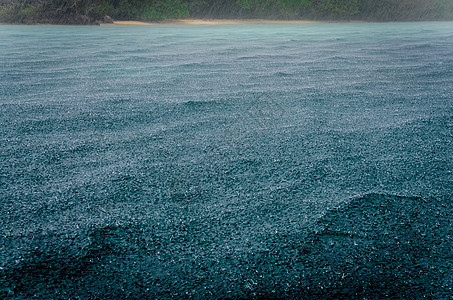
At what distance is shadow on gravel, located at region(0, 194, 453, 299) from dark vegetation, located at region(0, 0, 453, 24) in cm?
885

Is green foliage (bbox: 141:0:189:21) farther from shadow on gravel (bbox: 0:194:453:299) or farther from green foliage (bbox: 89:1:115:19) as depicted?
shadow on gravel (bbox: 0:194:453:299)

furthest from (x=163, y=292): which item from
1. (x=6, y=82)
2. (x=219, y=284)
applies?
(x=6, y=82)

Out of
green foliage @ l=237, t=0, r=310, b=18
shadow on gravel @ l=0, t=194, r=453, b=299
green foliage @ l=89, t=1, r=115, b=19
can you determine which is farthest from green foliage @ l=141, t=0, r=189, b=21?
shadow on gravel @ l=0, t=194, r=453, b=299

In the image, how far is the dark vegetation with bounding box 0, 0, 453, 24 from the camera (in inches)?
329

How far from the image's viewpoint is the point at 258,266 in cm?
69

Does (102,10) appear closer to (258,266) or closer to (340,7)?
(340,7)

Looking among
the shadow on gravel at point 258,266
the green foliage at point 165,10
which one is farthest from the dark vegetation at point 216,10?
the shadow on gravel at point 258,266

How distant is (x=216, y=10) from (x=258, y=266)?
11456 millimetres

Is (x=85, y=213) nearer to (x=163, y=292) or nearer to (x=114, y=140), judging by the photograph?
(x=163, y=292)

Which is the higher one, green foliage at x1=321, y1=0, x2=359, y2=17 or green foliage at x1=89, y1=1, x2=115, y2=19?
green foliage at x1=321, y1=0, x2=359, y2=17

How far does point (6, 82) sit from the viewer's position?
221cm

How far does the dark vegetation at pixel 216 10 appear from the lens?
8.35 m

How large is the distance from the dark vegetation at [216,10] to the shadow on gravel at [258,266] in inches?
349

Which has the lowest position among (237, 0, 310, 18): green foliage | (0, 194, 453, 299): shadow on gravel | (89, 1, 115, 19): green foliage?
(0, 194, 453, 299): shadow on gravel
